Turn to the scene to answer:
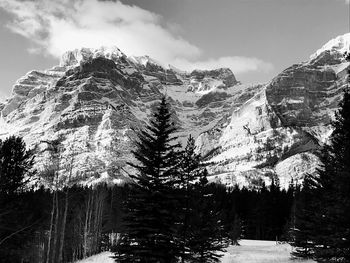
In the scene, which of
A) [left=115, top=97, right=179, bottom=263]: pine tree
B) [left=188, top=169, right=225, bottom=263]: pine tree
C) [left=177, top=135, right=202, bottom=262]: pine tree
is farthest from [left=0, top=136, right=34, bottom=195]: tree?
[left=188, top=169, right=225, bottom=263]: pine tree

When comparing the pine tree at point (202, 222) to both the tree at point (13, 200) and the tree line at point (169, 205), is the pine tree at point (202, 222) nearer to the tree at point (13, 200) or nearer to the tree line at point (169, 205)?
the tree line at point (169, 205)

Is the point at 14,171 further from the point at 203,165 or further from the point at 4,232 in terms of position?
the point at 203,165

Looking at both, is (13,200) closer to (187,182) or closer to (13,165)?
(13,165)

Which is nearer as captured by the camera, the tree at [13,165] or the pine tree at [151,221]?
the pine tree at [151,221]

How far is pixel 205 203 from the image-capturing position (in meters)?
30.6

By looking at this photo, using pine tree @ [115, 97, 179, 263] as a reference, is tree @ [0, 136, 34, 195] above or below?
above

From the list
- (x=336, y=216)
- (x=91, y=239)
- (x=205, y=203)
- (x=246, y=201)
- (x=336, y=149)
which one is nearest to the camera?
(x=336, y=216)

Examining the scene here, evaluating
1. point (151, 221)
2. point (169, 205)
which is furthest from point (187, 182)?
point (151, 221)

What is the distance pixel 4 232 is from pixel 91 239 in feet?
106

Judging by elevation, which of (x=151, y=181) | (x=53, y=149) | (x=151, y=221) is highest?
(x=53, y=149)

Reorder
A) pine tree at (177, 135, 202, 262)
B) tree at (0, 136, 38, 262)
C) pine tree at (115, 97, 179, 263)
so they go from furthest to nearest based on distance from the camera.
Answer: pine tree at (177, 135, 202, 262), tree at (0, 136, 38, 262), pine tree at (115, 97, 179, 263)

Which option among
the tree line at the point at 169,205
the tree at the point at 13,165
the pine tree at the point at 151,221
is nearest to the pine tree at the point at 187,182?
the tree line at the point at 169,205

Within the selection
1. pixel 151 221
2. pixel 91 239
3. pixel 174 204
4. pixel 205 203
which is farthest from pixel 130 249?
pixel 91 239

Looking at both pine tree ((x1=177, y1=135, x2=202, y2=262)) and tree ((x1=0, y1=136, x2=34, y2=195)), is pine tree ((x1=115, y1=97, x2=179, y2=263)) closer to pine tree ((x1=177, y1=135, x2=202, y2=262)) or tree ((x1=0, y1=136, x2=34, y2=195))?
pine tree ((x1=177, y1=135, x2=202, y2=262))
